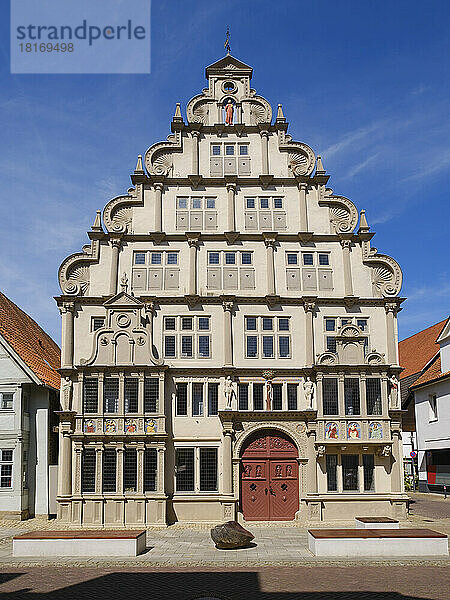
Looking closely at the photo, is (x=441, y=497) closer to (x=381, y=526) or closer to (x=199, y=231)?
(x=381, y=526)

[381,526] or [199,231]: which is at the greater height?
[199,231]

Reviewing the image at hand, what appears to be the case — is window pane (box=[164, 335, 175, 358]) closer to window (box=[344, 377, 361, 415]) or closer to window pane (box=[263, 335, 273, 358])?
window pane (box=[263, 335, 273, 358])

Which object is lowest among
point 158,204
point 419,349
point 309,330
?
point 309,330

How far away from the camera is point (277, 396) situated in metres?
31.5

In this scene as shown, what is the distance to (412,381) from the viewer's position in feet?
164

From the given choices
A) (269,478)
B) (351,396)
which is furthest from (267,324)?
(269,478)

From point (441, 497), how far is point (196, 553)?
85.3 ft

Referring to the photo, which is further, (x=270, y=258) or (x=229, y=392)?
(x=270, y=258)

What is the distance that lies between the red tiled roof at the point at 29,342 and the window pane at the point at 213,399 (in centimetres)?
831

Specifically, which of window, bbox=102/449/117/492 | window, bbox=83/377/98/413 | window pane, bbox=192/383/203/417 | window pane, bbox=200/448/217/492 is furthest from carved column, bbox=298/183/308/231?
window, bbox=102/449/117/492

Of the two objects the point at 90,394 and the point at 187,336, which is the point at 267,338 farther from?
the point at 90,394

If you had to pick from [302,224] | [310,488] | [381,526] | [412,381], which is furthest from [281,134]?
[412,381]

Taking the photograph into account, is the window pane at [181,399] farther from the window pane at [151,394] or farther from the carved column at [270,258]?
the carved column at [270,258]

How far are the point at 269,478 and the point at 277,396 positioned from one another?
3.69 metres
